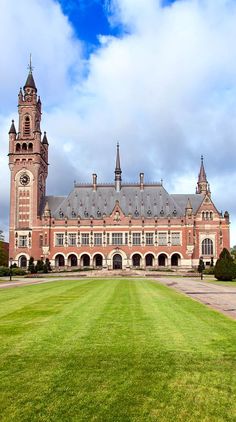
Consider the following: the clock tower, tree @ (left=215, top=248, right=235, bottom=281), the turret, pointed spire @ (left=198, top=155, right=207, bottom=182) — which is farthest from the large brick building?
tree @ (left=215, top=248, right=235, bottom=281)

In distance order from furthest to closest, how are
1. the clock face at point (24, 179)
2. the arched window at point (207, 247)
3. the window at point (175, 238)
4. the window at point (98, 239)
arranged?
the clock face at point (24, 179) < the window at point (98, 239) < the arched window at point (207, 247) < the window at point (175, 238)

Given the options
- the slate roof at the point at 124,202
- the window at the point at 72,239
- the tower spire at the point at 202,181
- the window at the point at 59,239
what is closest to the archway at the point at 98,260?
the window at the point at 72,239

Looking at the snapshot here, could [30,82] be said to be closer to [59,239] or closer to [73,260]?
[59,239]

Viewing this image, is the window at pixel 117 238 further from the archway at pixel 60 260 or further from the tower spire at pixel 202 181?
the tower spire at pixel 202 181

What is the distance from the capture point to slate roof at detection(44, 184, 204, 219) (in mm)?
91625

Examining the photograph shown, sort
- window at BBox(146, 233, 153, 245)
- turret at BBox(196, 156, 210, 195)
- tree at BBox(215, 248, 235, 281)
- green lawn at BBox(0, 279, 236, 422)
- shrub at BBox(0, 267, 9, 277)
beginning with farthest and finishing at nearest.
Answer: turret at BBox(196, 156, 210, 195) < window at BBox(146, 233, 153, 245) < shrub at BBox(0, 267, 9, 277) < tree at BBox(215, 248, 235, 281) < green lawn at BBox(0, 279, 236, 422)

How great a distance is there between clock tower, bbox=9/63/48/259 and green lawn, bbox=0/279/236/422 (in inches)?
3018

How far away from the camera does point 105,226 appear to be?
3558 inches

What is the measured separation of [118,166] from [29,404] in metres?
91.1

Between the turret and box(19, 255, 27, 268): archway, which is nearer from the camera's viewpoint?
box(19, 255, 27, 268): archway

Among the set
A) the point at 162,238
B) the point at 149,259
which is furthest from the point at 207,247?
the point at 149,259

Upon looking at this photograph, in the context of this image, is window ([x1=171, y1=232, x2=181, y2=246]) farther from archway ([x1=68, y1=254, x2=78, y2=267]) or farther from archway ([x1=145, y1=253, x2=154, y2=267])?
archway ([x1=68, y1=254, x2=78, y2=267])

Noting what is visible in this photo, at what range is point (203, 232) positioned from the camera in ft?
293

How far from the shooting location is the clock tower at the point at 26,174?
90.3 meters
